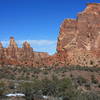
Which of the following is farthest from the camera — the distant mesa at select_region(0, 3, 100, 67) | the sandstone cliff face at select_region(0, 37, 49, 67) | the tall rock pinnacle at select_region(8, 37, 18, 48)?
the tall rock pinnacle at select_region(8, 37, 18, 48)

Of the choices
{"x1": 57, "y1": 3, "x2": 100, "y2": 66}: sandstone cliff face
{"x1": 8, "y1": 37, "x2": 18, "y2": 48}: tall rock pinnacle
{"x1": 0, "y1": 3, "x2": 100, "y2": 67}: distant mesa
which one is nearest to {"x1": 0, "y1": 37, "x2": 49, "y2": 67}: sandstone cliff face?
{"x1": 8, "y1": 37, "x2": 18, "y2": 48}: tall rock pinnacle

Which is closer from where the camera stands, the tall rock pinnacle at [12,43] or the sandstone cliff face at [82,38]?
the sandstone cliff face at [82,38]

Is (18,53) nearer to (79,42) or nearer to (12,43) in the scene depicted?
(12,43)

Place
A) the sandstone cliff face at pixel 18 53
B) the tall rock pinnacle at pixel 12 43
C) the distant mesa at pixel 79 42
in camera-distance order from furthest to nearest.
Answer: the tall rock pinnacle at pixel 12 43, the sandstone cliff face at pixel 18 53, the distant mesa at pixel 79 42

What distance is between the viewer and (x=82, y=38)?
96.6 metres

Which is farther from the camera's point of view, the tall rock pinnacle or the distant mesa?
the tall rock pinnacle

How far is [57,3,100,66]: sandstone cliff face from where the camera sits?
9231cm

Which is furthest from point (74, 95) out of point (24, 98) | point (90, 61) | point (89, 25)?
point (89, 25)

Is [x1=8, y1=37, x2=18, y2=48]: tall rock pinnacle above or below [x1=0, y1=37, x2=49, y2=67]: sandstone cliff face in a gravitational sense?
above

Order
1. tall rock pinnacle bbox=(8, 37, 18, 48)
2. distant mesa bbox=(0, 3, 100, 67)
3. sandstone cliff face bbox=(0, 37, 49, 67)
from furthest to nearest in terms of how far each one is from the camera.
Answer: tall rock pinnacle bbox=(8, 37, 18, 48)
sandstone cliff face bbox=(0, 37, 49, 67)
distant mesa bbox=(0, 3, 100, 67)

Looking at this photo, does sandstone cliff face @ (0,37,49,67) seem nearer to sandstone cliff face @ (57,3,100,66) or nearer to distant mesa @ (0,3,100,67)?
distant mesa @ (0,3,100,67)

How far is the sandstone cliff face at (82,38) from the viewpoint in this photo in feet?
303

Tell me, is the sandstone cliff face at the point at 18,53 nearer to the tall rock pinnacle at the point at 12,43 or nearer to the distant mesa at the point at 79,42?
the tall rock pinnacle at the point at 12,43

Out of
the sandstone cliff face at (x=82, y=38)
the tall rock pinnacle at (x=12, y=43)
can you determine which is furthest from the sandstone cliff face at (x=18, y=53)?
the sandstone cliff face at (x=82, y=38)
